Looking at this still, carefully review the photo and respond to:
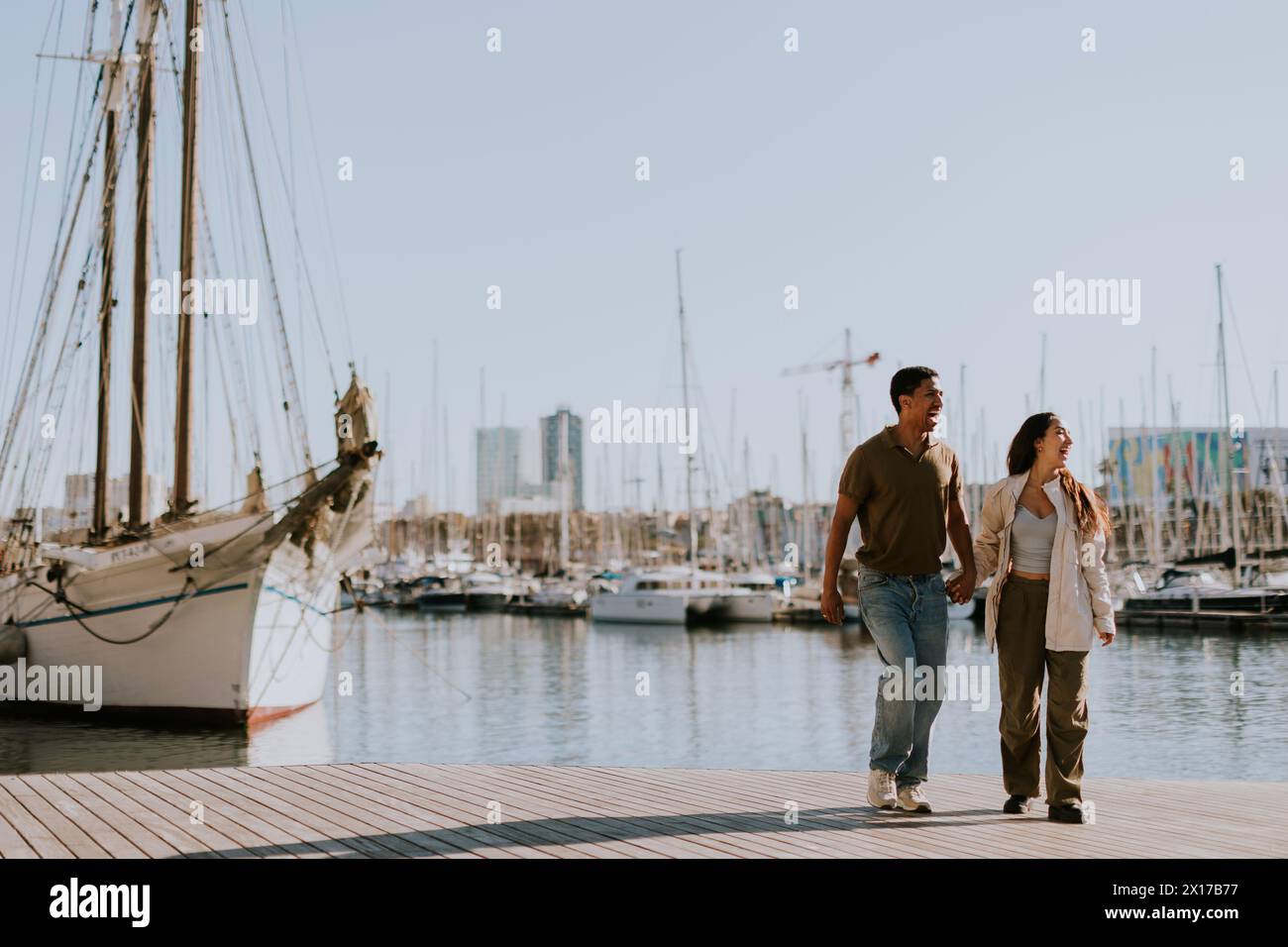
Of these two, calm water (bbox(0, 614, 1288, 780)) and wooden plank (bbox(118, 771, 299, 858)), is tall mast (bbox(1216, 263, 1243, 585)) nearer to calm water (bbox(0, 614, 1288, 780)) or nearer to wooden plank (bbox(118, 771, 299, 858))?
calm water (bbox(0, 614, 1288, 780))

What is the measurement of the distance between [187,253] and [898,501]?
71.0ft

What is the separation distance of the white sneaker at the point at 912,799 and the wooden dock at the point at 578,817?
8cm

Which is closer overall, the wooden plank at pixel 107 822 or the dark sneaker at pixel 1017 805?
the wooden plank at pixel 107 822

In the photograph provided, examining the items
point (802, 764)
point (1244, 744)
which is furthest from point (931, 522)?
point (1244, 744)

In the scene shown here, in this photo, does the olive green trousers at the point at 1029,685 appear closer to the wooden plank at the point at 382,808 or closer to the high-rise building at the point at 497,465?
the wooden plank at the point at 382,808

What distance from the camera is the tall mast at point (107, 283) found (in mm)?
27078

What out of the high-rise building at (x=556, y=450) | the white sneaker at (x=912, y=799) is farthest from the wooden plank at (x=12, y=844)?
the high-rise building at (x=556, y=450)

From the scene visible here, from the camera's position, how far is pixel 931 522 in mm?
6859

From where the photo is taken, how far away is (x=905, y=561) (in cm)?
680

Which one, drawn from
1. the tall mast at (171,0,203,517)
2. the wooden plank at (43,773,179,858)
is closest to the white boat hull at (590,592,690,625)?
the tall mast at (171,0,203,517)

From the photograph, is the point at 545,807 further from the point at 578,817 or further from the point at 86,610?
the point at 86,610

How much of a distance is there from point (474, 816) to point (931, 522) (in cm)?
272

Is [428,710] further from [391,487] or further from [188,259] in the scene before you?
[391,487]

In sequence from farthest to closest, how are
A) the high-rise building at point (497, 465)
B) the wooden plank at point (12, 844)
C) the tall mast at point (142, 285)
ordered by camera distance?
1. the high-rise building at point (497, 465)
2. the tall mast at point (142, 285)
3. the wooden plank at point (12, 844)
